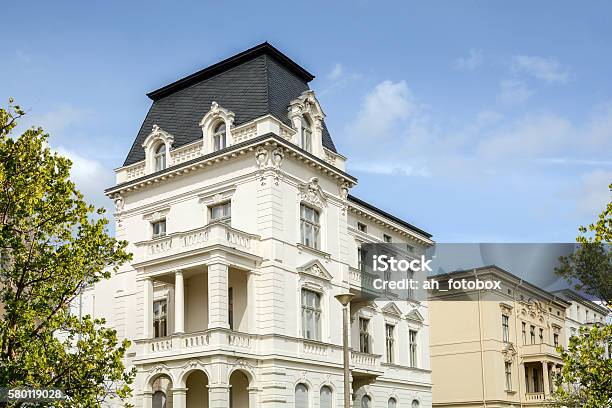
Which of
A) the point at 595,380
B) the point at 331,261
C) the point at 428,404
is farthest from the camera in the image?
the point at 428,404

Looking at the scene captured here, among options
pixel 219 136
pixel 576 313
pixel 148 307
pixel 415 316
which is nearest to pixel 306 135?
pixel 219 136

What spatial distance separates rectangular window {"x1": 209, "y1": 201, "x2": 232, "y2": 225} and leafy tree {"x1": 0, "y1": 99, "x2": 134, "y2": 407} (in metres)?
13.6

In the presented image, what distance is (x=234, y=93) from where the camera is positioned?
36062 millimetres

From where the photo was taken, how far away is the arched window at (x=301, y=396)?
32094 millimetres

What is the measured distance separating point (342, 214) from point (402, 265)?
9.65 metres

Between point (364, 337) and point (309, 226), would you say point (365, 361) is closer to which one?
point (364, 337)

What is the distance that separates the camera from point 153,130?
3716 centimetres

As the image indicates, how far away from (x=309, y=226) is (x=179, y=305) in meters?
6.97

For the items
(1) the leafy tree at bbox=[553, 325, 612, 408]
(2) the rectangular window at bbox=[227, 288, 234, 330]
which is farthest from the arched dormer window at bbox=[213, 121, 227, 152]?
(1) the leafy tree at bbox=[553, 325, 612, 408]

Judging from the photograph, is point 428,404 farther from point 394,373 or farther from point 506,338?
point 506,338

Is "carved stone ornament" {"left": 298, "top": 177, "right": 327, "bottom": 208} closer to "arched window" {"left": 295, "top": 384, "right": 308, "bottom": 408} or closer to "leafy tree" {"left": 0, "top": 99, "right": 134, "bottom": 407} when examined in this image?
"arched window" {"left": 295, "top": 384, "right": 308, "bottom": 408}

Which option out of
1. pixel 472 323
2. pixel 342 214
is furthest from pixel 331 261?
pixel 472 323

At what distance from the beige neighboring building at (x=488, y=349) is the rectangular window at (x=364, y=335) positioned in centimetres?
1167

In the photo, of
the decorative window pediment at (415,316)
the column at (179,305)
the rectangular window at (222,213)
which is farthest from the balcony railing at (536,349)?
the column at (179,305)
